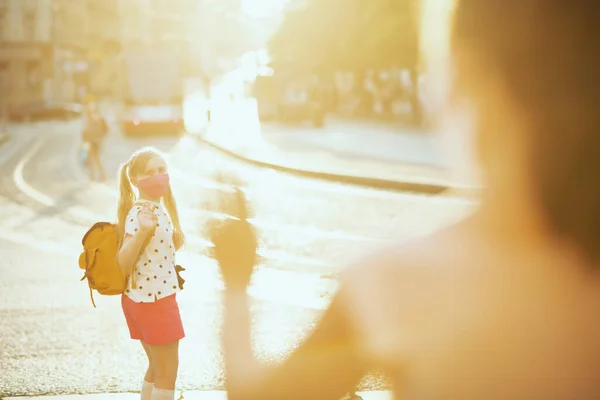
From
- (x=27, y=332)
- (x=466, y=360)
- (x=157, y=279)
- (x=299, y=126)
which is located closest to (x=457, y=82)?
(x=466, y=360)

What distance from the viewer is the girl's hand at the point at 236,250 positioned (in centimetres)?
150

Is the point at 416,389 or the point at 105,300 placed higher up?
the point at 416,389

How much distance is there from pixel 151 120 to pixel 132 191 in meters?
33.0

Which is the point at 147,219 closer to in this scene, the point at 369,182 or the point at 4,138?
the point at 369,182

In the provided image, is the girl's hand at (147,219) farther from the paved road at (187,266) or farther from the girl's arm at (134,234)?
the paved road at (187,266)

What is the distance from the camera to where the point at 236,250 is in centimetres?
151

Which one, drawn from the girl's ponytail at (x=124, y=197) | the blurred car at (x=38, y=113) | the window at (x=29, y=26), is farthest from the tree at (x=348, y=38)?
the girl's ponytail at (x=124, y=197)

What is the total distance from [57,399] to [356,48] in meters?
38.4

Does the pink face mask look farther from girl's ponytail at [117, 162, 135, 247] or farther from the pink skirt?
the pink skirt

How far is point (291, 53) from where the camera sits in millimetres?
50750

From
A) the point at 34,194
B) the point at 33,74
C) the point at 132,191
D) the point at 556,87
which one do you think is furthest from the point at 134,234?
the point at 33,74

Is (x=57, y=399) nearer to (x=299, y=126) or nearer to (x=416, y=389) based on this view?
(x=416, y=389)

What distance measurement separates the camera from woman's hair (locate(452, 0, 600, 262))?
0.96 m

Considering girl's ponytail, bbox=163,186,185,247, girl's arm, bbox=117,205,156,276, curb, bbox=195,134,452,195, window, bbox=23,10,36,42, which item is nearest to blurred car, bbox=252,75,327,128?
curb, bbox=195,134,452,195
